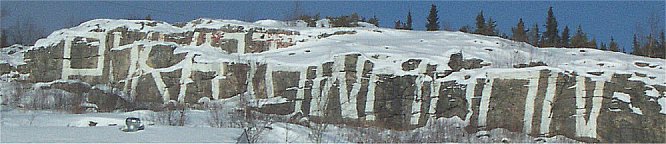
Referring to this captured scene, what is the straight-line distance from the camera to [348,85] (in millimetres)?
17359

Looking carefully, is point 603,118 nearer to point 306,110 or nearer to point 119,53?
point 306,110

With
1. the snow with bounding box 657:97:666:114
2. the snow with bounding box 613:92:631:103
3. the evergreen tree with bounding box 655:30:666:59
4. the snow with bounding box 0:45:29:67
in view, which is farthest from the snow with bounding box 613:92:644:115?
the snow with bounding box 0:45:29:67

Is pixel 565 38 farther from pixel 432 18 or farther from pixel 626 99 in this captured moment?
pixel 626 99

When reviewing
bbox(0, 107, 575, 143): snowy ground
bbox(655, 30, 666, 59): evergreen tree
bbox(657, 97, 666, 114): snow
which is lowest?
bbox(0, 107, 575, 143): snowy ground

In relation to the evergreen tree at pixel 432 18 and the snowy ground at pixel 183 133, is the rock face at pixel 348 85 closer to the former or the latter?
the snowy ground at pixel 183 133

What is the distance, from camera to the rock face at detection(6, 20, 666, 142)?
50.8ft

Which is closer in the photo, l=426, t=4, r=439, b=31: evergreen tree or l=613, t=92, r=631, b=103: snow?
l=613, t=92, r=631, b=103: snow

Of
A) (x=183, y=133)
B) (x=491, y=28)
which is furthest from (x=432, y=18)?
(x=183, y=133)

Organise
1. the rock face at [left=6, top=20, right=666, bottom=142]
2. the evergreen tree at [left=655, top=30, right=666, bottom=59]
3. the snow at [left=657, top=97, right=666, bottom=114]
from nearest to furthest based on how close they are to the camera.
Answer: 1. the snow at [left=657, top=97, right=666, bottom=114]
2. the rock face at [left=6, top=20, right=666, bottom=142]
3. the evergreen tree at [left=655, top=30, right=666, bottom=59]

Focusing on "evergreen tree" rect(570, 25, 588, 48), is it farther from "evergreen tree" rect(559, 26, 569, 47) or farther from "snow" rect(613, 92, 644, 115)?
"snow" rect(613, 92, 644, 115)

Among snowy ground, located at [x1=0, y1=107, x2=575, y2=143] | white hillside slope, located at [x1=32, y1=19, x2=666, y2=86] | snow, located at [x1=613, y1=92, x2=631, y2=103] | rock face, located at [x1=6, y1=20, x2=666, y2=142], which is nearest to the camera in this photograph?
snowy ground, located at [x1=0, y1=107, x2=575, y2=143]

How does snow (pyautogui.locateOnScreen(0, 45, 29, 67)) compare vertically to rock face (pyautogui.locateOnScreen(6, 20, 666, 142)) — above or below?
above

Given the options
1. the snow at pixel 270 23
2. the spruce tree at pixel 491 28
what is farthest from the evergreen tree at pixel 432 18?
the snow at pixel 270 23

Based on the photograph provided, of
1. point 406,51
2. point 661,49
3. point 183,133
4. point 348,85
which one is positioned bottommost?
point 183,133
